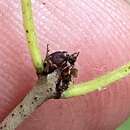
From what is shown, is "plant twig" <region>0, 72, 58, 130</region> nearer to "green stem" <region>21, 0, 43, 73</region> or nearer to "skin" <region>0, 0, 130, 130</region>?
"green stem" <region>21, 0, 43, 73</region>

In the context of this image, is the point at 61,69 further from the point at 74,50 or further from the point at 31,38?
the point at 74,50

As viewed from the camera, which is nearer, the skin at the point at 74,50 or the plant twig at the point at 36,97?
the plant twig at the point at 36,97

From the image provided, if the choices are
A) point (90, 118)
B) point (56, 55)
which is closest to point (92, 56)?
point (90, 118)

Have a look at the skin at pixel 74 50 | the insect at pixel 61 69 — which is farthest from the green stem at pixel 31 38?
the skin at pixel 74 50

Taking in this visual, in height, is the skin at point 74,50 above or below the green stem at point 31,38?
below

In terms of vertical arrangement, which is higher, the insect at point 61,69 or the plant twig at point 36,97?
the insect at point 61,69

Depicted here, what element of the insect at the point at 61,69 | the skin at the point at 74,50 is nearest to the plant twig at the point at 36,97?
the insect at the point at 61,69

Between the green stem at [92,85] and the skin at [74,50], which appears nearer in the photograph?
the green stem at [92,85]

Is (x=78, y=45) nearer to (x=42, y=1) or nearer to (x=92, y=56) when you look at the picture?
(x=92, y=56)

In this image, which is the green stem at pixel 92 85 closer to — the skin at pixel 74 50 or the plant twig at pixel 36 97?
the plant twig at pixel 36 97
